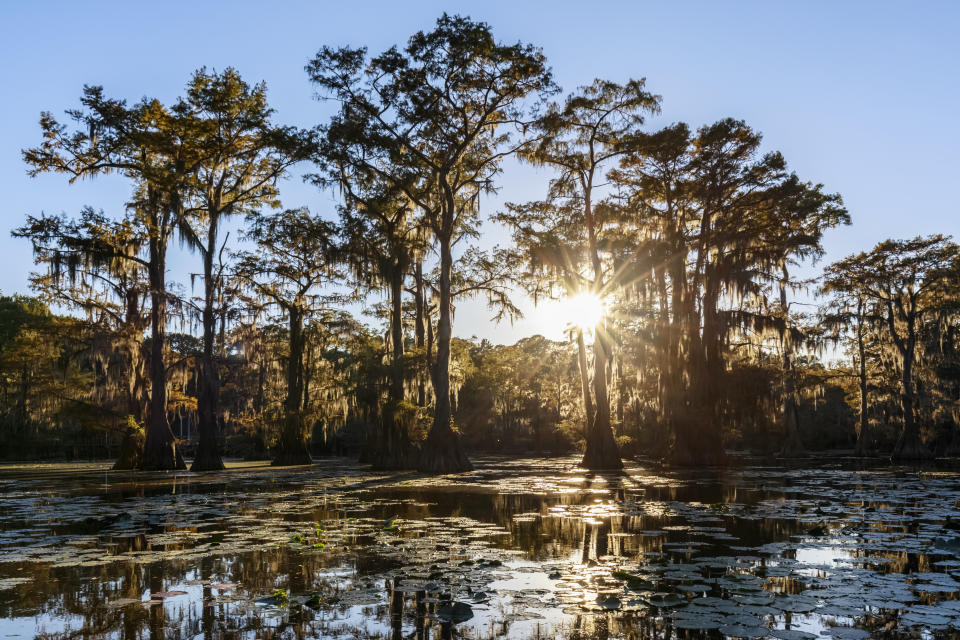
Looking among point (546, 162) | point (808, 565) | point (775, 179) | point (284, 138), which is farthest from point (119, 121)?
point (808, 565)

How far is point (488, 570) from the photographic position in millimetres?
6105

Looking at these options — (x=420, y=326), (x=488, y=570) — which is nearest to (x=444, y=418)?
(x=420, y=326)

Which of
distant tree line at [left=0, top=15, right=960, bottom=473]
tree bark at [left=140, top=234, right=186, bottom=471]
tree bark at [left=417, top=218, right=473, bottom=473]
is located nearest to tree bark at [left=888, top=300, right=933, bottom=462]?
distant tree line at [left=0, top=15, right=960, bottom=473]

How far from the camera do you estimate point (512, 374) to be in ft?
174

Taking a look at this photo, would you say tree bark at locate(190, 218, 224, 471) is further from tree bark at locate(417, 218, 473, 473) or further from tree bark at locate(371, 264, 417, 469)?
tree bark at locate(417, 218, 473, 473)

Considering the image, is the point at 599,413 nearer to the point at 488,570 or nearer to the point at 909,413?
the point at 909,413

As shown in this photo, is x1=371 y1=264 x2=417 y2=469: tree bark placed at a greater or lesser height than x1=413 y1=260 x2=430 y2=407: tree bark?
lesser

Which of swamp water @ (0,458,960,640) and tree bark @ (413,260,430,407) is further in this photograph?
tree bark @ (413,260,430,407)

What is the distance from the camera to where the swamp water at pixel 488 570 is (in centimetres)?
440

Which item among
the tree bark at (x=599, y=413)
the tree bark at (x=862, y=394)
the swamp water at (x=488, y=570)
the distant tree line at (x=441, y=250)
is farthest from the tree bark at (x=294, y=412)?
the tree bark at (x=862, y=394)

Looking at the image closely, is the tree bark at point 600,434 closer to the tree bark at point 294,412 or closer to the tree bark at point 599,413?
the tree bark at point 599,413

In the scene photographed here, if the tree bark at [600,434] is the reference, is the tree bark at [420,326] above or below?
above

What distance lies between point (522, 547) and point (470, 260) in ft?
Result: 81.7

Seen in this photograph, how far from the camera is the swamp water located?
4.40 meters
